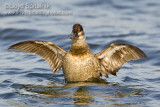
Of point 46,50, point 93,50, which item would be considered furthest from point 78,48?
point 93,50

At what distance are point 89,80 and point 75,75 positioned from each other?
0.50 metres

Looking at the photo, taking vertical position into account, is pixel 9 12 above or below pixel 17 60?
above

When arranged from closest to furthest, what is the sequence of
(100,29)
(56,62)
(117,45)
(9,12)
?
1. (117,45)
2. (56,62)
3. (100,29)
4. (9,12)

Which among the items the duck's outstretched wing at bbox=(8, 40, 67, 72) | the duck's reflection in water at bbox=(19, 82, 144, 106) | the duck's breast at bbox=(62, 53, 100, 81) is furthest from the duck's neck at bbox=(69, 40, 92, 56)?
the duck's reflection in water at bbox=(19, 82, 144, 106)

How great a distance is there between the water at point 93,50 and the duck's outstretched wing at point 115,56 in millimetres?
457

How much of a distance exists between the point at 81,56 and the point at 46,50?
4.10 feet

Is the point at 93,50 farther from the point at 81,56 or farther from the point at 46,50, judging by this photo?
the point at 81,56

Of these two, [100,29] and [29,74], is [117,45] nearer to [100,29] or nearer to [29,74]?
[29,74]

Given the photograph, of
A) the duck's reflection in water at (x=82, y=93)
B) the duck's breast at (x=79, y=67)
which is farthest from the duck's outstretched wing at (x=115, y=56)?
the duck's reflection in water at (x=82, y=93)

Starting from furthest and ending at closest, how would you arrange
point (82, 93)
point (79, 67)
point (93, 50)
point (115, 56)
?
point (93, 50) < point (115, 56) < point (79, 67) < point (82, 93)

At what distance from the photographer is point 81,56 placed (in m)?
10.0

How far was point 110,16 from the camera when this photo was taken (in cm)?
2009

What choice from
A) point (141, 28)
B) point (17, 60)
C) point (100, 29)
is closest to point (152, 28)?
point (141, 28)

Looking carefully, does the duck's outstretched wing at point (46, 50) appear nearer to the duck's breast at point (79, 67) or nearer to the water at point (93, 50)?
the duck's breast at point (79, 67)
